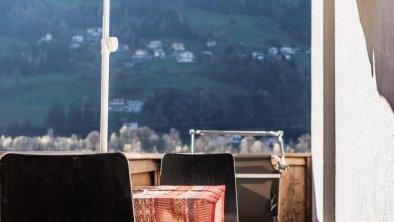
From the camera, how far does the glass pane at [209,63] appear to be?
24.4ft

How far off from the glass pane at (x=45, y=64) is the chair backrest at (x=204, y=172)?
4654 millimetres

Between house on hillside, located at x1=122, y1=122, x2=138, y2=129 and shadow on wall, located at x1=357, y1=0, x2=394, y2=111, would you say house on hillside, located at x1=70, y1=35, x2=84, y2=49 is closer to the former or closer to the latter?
house on hillside, located at x1=122, y1=122, x2=138, y2=129

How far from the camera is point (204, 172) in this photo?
2.84 meters

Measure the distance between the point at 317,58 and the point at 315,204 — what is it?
107cm

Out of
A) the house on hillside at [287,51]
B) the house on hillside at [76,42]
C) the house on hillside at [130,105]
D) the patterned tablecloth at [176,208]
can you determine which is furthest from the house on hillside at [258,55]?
the patterned tablecloth at [176,208]

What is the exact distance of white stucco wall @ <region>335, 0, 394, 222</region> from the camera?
2.12 meters

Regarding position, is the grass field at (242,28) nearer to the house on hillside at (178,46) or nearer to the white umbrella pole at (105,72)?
the house on hillside at (178,46)

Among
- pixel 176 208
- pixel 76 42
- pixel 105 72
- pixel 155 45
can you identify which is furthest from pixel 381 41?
pixel 76 42

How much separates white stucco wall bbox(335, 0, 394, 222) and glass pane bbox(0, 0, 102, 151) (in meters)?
4.48

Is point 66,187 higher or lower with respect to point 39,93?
lower

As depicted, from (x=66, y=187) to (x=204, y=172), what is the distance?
1.37 metres

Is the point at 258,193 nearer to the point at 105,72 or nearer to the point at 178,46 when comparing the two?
the point at 105,72

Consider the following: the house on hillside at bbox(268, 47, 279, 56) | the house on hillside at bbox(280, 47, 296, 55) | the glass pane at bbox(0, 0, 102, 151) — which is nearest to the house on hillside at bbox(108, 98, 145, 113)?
the glass pane at bbox(0, 0, 102, 151)

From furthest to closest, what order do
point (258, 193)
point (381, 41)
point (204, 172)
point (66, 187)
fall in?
point (258, 193) → point (204, 172) → point (381, 41) → point (66, 187)
